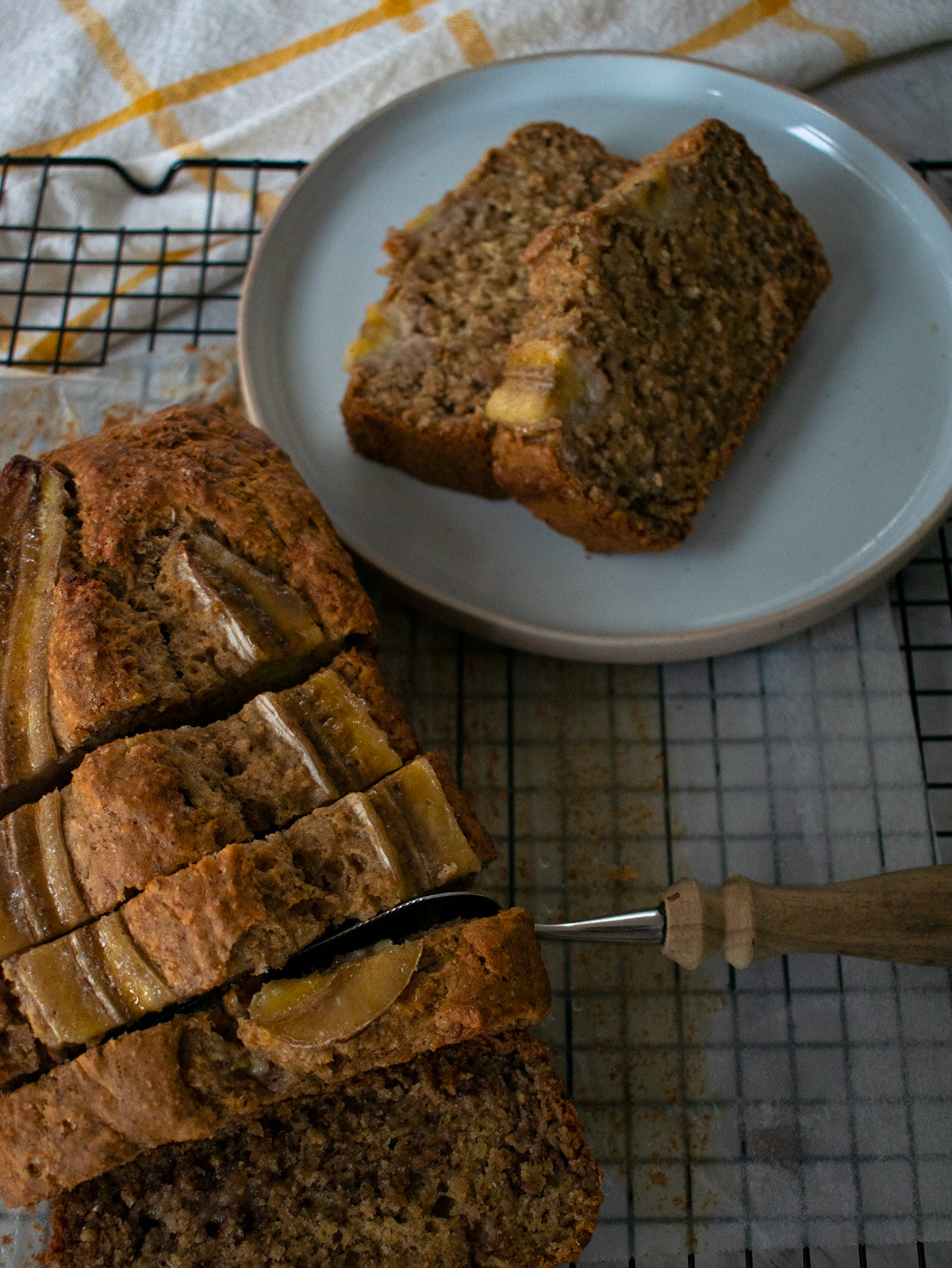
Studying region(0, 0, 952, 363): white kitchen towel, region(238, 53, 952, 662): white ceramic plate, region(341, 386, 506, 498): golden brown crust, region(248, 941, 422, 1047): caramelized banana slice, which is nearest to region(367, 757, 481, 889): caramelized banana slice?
region(248, 941, 422, 1047): caramelized banana slice

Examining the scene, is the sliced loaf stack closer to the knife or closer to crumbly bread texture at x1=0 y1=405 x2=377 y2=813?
crumbly bread texture at x1=0 y1=405 x2=377 y2=813

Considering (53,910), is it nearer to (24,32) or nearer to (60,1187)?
(60,1187)

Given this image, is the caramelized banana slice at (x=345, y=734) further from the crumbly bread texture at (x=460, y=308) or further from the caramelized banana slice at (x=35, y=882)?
the crumbly bread texture at (x=460, y=308)

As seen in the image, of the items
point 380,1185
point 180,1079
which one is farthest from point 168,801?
point 380,1185

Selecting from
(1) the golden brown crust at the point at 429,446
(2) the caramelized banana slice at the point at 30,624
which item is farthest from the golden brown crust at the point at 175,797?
(1) the golden brown crust at the point at 429,446

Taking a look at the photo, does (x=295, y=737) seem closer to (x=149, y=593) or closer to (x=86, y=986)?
(x=149, y=593)
